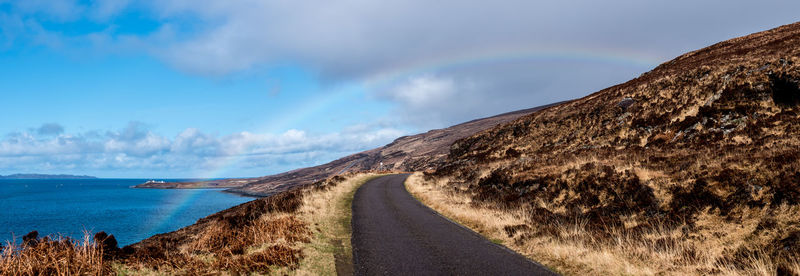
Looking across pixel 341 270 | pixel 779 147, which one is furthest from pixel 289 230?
pixel 779 147

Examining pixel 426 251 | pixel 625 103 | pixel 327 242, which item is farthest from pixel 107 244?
pixel 625 103

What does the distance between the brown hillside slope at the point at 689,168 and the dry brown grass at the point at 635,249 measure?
67 mm

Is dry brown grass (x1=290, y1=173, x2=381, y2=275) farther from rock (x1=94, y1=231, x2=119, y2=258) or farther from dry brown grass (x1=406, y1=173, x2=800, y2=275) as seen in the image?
dry brown grass (x1=406, y1=173, x2=800, y2=275)

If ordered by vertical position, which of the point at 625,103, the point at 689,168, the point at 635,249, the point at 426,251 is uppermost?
the point at 625,103

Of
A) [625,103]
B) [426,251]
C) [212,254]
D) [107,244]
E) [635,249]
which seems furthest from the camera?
[625,103]

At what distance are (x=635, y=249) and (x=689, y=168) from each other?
725cm

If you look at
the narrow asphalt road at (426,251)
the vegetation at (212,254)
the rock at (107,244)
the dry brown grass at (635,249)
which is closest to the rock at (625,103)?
the dry brown grass at (635,249)

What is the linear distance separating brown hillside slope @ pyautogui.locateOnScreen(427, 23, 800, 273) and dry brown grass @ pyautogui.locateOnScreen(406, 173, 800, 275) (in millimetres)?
67

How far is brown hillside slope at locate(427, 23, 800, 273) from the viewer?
9.56m

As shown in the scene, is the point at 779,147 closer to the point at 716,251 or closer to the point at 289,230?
the point at 716,251

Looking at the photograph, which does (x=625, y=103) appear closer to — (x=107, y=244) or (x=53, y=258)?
(x=107, y=244)

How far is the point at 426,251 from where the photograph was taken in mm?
10336

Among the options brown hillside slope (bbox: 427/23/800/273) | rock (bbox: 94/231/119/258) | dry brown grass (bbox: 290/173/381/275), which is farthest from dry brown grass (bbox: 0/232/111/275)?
brown hillside slope (bbox: 427/23/800/273)

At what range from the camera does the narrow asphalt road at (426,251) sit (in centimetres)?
857
